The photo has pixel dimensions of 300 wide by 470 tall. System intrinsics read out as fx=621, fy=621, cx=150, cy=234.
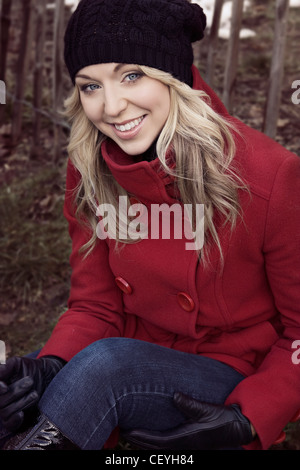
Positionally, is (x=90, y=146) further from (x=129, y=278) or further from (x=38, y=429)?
(x=38, y=429)

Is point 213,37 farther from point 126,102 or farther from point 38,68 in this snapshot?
point 126,102

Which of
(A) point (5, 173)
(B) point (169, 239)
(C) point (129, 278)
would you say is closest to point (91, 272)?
(C) point (129, 278)

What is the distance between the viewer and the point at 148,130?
72.4 inches

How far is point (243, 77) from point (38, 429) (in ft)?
10.8

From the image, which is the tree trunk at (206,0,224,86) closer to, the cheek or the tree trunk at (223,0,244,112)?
the tree trunk at (223,0,244,112)

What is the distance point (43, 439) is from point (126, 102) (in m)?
0.99

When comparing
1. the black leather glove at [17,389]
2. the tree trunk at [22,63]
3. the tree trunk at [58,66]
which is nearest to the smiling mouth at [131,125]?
the black leather glove at [17,389]

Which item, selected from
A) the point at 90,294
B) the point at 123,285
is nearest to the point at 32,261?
the point at 90,294

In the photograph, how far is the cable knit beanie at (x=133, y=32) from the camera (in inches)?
67.6

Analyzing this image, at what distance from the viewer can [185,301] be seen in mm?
1951

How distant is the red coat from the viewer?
5.88 feet

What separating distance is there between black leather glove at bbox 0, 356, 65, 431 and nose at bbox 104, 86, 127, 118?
784 mm

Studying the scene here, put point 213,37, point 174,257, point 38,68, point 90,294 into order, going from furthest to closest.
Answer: point 38,68
point 213,37
point 90,294
point 174,257

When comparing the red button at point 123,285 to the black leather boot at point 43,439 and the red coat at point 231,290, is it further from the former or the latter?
the black leather boot at point 43,439
